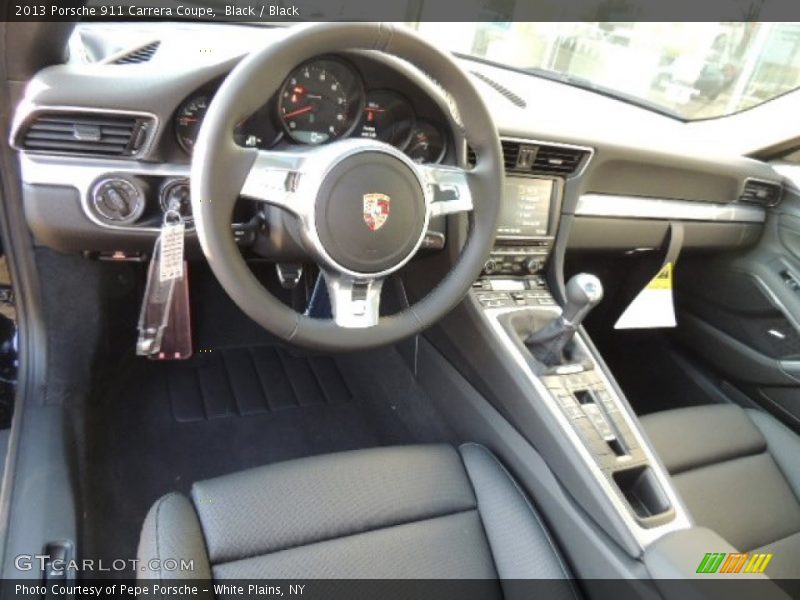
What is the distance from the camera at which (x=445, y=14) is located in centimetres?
193

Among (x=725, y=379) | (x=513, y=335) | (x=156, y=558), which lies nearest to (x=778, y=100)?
(x=725, y=379)

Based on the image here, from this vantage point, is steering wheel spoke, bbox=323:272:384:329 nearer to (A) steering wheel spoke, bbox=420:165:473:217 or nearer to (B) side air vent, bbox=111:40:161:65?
(A) steering wheel spoke, bbox=420:165:473:217

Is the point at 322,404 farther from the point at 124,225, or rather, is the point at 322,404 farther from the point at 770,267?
the point at 770,267

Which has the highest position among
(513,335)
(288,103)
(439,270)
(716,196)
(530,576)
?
(288,103)

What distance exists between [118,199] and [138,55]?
0.34 metres

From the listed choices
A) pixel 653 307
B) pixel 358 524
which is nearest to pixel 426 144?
pixel 358 524

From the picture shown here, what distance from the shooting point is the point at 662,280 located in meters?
1.79

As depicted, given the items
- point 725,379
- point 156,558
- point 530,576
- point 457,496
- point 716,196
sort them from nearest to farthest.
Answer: point 156,558 → point 530,576 → point 457,496 → point 716,196 → point 725,379

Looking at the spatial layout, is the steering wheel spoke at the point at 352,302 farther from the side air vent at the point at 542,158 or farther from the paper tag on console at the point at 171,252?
the side air vent at the point at 542,158

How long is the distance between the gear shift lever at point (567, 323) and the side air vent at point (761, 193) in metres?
0.92

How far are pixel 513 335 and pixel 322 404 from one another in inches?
31.6

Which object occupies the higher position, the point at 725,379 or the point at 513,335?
the point at 513,335

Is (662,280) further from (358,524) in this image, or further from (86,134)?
(86,134)

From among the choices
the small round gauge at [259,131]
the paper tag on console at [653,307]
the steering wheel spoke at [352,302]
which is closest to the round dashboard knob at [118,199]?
the small round gauge at [259,131]
